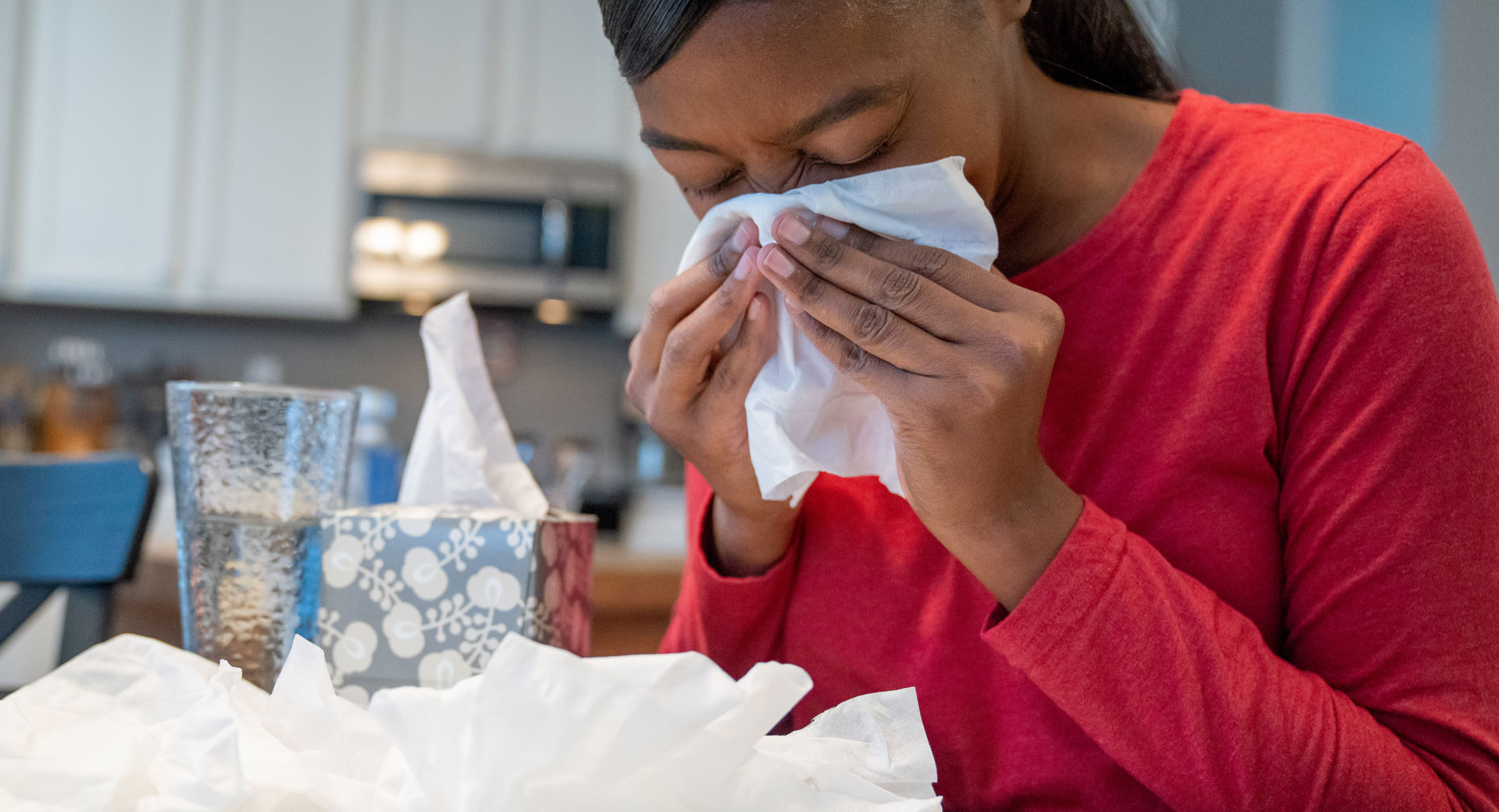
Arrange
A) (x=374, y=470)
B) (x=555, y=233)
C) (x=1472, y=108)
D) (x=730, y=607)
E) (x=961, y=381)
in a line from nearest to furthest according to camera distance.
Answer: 1. (x=961, y=381)
2. (x=730, y=607)
3. (x=1472, y=108)
4. (x=374, y=470)
5. (x=555, y=233)

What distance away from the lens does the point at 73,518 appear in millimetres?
805

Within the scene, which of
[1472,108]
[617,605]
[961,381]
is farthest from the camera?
[617,605]

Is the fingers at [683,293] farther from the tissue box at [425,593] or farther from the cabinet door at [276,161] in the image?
the cabinet door at [276,161]

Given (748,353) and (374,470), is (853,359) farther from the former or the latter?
(374,470)

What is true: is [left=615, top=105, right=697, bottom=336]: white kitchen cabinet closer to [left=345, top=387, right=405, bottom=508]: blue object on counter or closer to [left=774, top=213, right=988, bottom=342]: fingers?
[left=345, top=387, right=405, bottom=508]: blue object on counter

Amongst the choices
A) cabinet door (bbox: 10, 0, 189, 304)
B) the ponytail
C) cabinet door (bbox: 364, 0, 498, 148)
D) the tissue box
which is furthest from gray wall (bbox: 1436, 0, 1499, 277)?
cabinet door (bbox: 10, 0, 189, 304)

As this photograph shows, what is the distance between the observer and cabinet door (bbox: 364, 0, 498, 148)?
318cm

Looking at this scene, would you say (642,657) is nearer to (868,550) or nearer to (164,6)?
(868,550)

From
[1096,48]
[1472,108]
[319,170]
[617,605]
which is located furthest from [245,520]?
[319,170]

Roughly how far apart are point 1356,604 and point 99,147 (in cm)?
349

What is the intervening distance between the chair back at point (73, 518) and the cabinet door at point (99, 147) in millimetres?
2649

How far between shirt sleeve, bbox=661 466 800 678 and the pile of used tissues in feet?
0.88

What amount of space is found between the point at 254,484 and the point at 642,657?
0.34 metres

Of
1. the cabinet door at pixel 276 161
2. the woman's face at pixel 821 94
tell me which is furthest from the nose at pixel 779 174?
the cabinet door at pixel 276 161
